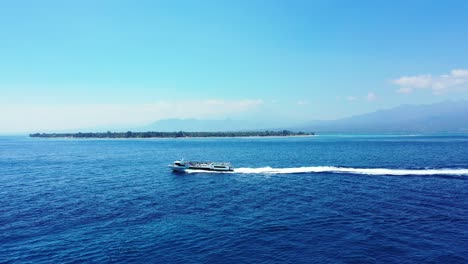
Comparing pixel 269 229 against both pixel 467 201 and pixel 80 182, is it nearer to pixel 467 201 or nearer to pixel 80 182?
pixel 467 201

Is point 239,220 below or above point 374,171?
below

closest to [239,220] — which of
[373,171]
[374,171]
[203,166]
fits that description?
[203,166]

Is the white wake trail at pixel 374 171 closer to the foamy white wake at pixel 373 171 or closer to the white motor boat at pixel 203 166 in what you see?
the foamy white wake at pixel 373 171

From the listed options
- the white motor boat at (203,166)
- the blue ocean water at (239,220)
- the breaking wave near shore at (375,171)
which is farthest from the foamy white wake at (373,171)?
the blue ocean water at (239,220)

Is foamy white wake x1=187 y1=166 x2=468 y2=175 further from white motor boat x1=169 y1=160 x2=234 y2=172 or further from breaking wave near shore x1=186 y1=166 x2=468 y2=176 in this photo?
white motor boat x1=169 y1=160 x2=234 y2=172

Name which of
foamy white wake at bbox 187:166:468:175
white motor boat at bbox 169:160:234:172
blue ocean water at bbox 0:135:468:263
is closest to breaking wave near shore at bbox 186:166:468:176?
foamy white wake at bbox 187:166:468:175

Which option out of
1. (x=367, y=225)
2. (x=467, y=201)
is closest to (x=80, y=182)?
(x=367, y=225)

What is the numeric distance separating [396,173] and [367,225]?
3267 centimetres

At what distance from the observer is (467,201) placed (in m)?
35.3

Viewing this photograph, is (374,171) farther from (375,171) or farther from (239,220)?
(239,220)

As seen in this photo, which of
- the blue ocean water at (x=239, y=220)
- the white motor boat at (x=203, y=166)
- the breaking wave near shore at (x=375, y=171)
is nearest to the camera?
the blue ocean water at (x=239, y=220)

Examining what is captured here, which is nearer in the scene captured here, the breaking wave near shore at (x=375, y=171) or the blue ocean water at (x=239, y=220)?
the blue ocean water at (x=239, y=220)

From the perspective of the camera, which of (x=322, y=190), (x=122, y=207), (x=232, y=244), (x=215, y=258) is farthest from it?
(x=322, y=190)

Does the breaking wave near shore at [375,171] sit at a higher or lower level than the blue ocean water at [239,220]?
higher
